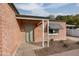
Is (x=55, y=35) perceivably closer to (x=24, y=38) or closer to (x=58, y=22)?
(x=58, y=22)

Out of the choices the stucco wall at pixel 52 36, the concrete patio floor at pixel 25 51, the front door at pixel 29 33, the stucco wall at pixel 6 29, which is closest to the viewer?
the stucco wall at pixel 6 29

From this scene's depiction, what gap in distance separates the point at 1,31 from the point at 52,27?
44.9 feet

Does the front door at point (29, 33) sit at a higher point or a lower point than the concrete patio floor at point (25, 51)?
lower

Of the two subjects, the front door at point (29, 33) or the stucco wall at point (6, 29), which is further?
the front door at point (29, 33)

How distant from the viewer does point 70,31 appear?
30.1m

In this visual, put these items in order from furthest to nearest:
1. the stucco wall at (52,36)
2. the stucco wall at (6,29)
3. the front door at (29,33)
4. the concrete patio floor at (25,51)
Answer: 1. the stucco wall at (52,36)
2. the front door at (29,33)
3. the concrete patio floor at (25,51)
4. the stucco wall at (6,29)

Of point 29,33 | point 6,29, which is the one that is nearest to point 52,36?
point 29,33

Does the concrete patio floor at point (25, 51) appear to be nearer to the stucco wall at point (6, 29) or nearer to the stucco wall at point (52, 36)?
the stucco wall at point (6, 29)

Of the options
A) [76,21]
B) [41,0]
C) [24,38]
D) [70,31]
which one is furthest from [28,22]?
[76,21]

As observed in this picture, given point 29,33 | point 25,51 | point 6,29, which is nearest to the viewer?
point 6,29

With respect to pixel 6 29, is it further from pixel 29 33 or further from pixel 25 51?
pixel 29 33

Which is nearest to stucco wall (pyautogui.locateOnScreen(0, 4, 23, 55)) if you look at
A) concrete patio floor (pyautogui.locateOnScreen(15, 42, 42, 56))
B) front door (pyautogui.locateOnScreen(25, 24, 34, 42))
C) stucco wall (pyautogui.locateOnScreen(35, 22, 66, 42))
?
concrete patio floor (pyautogui.locateOnScreen(15, 42, 42, 56))

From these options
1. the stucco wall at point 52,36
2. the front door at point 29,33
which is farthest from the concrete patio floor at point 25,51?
the stucco wall at point 52,36

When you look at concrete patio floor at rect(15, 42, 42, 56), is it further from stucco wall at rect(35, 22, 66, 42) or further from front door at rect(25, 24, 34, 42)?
stucco wall at rect(35, 22, 66, 42)
